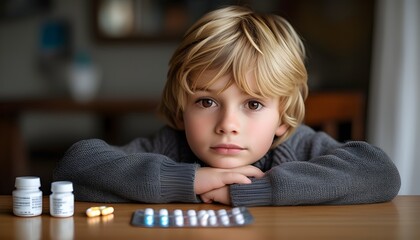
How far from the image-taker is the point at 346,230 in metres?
0.71

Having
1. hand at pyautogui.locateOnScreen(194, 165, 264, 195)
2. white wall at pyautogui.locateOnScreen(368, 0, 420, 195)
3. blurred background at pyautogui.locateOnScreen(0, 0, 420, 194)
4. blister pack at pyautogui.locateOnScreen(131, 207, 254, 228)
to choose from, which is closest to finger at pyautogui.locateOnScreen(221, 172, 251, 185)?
hand at pyautogui.locateOnScreen(194, 165, 264, 195)

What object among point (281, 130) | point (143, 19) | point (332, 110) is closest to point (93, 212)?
point (281, 130)

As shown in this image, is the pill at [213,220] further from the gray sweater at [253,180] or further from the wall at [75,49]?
the wall at [75,49]

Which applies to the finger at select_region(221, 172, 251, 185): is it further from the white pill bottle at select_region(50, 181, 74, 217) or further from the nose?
the white pill bottle at select_region(50, 181, 74, 217)

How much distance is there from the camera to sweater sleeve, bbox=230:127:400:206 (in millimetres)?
859

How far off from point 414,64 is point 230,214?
1.37m

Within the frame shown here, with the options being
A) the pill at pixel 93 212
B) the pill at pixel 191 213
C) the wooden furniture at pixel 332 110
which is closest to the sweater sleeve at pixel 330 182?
the pill at pixel 191 213

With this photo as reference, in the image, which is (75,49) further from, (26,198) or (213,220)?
(213,220)

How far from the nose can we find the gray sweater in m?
0.08

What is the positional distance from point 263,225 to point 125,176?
28 centimetres

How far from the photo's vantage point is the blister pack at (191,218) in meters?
0.72

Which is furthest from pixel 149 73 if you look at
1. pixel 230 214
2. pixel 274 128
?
pixel 230 214

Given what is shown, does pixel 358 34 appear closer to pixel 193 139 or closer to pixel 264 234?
pixel 193 139

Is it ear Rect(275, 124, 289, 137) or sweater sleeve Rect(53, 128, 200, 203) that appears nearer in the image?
sweater sleeve Rect(53, 128, 200, 203)
